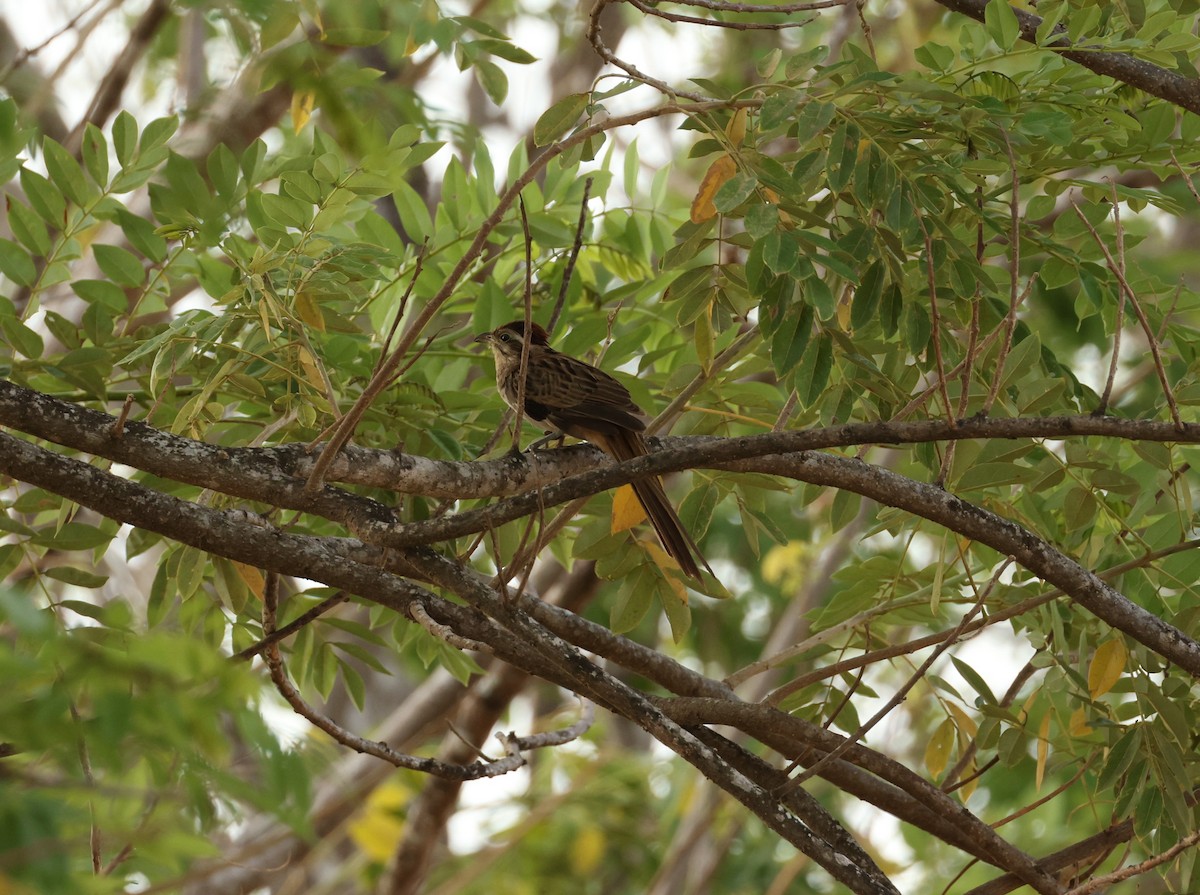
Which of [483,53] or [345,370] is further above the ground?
[483,53]

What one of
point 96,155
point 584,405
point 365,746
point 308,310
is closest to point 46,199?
point 96,155

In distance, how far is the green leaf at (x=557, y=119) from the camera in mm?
3250

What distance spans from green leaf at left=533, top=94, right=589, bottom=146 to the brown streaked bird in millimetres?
1008

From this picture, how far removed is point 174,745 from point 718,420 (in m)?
2.80

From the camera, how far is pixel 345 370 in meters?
4.05

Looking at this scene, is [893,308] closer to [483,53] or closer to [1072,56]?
[1072,56]

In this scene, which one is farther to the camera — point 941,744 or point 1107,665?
point 941,744

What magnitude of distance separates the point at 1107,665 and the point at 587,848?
23.0 feet

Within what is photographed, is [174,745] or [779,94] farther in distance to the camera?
[779,94]

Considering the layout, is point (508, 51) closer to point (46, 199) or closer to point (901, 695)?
point (46, 199)

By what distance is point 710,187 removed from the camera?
3.47 metres

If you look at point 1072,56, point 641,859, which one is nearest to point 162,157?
point 1072,56

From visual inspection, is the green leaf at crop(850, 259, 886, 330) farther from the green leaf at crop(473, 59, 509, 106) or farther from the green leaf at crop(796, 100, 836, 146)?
the green leaf at crop(473, 59, 509, 106)

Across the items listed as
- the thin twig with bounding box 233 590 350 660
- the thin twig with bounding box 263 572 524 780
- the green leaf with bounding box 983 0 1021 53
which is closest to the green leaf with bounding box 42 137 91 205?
the thin twig with bounding box 263 572 524 780
